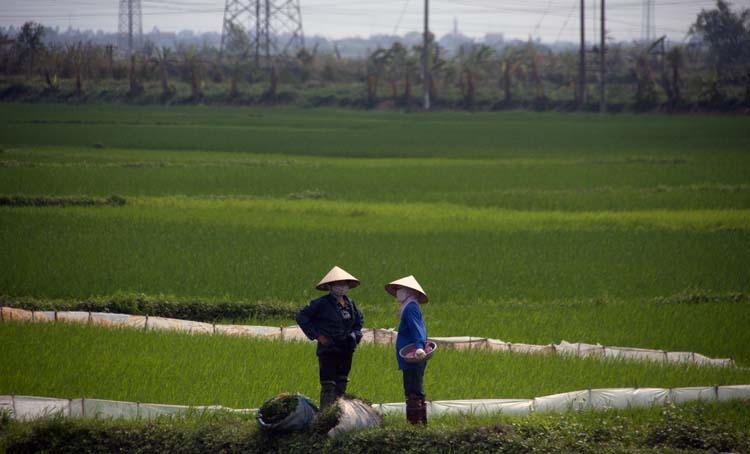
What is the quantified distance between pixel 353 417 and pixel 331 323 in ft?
1.64

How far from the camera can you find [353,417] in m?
5.64

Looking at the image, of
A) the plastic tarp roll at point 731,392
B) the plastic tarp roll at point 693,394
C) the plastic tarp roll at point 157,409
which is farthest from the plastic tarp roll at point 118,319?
the plastic tarp roll at point 731,392

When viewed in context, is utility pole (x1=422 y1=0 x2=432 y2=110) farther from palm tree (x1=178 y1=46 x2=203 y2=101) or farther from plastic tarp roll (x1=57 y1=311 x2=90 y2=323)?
plastic tarp roll (x1=57 y1=311 x2=90 y2=323)

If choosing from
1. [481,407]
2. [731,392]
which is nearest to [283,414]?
[481,407]

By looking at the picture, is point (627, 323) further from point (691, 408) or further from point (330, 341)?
point (330, 341)

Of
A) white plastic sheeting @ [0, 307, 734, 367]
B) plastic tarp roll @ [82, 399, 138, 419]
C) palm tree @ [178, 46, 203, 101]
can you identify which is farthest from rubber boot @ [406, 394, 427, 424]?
palm tree @ [178, 46, 203, 101]

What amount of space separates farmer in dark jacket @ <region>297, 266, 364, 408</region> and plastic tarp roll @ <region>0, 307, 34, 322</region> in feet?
13.6

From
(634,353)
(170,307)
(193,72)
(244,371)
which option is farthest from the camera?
(193,72)

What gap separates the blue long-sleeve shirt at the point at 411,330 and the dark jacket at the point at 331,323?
26 cm

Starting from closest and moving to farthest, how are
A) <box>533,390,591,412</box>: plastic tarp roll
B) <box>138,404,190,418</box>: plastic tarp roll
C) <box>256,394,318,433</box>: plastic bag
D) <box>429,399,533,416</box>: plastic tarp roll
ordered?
1. <box>256,394,318,433</box>: plastic bag
2. <box>138,404,190,418</box>: plastic tarp roll
3. <box>429,399,533,416</box>: plastic tarp roll
4. <box>533,390,591,412</box>: plastic tarp roll

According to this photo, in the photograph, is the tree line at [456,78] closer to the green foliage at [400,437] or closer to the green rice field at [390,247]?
the green rice field at [390,247]

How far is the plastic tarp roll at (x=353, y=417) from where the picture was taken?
562 cm

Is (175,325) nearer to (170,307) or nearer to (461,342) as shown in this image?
(170,307)

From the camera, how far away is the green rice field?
750 cm
